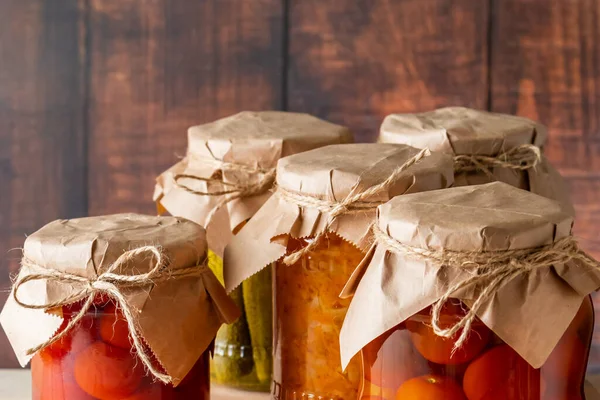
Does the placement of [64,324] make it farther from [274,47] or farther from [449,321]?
[274,47]

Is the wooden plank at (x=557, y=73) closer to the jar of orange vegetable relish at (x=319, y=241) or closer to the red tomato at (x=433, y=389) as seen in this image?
the jar of orange vegetable relish at (x=319, y=241)

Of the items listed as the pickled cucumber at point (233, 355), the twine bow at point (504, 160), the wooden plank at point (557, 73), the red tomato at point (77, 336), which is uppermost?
the wooden plank at point (557, 73)

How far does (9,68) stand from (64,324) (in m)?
0.58

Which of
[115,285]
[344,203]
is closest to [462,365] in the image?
[344,203]

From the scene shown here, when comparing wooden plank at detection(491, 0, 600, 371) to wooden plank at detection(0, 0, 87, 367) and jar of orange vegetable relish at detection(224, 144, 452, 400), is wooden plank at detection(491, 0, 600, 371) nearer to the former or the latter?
jar of orange vegetable relish at detection(224, 144, 452, 400)

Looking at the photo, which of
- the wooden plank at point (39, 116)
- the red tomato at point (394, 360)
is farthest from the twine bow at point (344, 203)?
the wooden plank at point (39, 116)

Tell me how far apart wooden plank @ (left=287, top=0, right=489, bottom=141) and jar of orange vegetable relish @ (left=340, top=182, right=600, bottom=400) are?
1.62 ft

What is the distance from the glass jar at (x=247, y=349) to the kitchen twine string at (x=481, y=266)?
1.10 feet

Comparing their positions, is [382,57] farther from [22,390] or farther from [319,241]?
[22,390]

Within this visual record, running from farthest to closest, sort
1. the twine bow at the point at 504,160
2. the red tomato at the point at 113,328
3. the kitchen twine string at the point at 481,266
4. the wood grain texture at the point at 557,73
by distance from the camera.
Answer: the wood grain texture at the point at 557,73 → the twine bow at the point at 504,160 → the red tomato at the point at 113,328 → the kitchen twine string at the point at 481,266

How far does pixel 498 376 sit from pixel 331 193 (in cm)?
19

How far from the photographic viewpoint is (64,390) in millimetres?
662

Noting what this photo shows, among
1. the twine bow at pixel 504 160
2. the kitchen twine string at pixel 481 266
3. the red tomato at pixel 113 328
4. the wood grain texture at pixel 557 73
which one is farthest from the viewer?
the wood grain texture at pixel 557 73

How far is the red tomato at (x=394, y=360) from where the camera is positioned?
1.93ft
